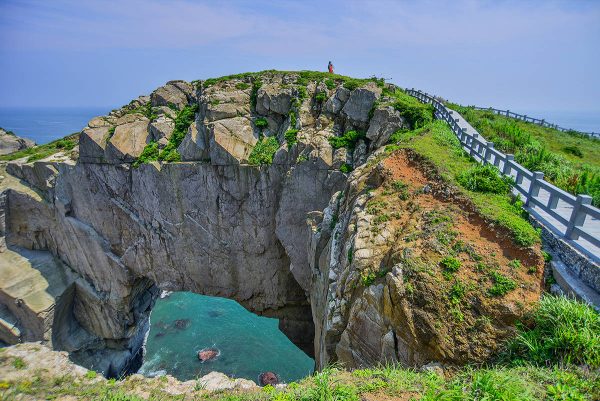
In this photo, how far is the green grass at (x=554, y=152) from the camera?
40.2ft

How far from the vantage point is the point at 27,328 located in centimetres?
2500

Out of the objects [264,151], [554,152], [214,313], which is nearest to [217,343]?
[214,313]

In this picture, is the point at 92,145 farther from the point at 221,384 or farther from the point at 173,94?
the point at 221,384

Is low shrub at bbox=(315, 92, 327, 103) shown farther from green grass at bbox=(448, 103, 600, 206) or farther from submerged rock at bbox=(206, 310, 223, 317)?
submerged rock at bbox=(206, 310, 223, 317)

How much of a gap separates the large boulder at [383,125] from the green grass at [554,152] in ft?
18.6

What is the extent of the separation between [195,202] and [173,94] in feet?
36.7

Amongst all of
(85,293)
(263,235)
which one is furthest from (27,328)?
(263,235)

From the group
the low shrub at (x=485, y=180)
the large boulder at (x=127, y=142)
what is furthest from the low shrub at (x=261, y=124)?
the low shrub at (x=485, y=180)

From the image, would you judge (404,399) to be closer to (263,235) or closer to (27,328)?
(263,235)

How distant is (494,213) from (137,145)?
24871mm

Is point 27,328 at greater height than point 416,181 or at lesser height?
lesser

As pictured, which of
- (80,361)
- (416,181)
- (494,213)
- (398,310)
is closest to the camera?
(398,310)

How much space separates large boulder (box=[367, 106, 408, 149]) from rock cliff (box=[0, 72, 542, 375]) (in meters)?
0.09

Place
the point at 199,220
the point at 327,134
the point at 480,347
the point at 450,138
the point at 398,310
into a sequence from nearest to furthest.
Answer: the point at 480,347 → the point at 398,310 → the point at 450,138 → the point at 327,134 → the point at 199,220
